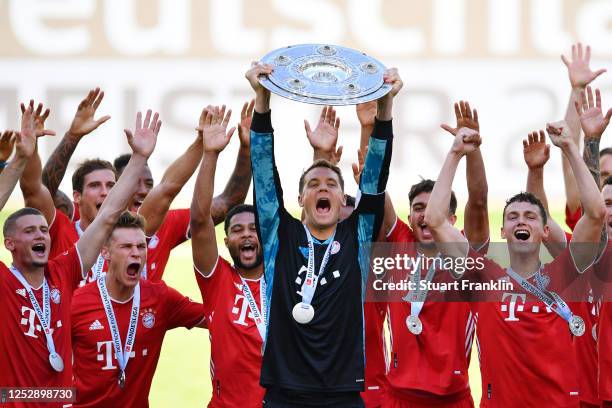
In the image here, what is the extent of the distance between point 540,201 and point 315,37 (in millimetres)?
8403

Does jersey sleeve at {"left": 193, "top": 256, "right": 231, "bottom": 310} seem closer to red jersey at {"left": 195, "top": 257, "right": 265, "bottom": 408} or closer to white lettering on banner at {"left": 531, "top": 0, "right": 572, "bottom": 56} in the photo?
red jersey at {"left": 195, "top": 257, "right": 265, "bottom": 408}

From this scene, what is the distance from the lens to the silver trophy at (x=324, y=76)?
5750mm

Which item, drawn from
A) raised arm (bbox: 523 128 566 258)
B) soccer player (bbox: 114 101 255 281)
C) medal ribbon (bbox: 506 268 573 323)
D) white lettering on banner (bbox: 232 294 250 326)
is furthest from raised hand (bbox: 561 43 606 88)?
white lettering on banner (bbox: 232 294 250 326)

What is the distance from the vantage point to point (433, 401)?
23.0ft

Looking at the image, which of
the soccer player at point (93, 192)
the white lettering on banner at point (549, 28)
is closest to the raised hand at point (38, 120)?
the soccer player at point (93, 192)

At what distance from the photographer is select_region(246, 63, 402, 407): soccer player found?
565 cm

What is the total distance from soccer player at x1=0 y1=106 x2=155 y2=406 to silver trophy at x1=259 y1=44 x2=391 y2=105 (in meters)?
1.27

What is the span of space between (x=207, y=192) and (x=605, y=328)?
2483 mm

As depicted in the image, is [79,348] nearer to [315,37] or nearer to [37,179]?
[37,179]

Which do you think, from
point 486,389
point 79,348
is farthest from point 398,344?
point 79,348

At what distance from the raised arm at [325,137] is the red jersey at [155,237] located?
3.72ft

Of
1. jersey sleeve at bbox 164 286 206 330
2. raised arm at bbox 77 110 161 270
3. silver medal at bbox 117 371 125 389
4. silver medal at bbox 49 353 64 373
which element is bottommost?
silver medal at bbox 117 371 125 389

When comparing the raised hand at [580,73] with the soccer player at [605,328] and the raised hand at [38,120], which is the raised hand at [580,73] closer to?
the soccer player at [605,328]

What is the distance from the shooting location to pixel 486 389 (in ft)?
22.6
